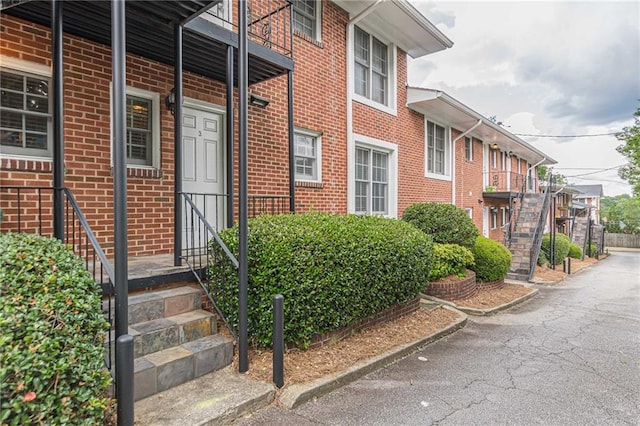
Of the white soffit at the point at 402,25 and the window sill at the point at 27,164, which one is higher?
the white soffit at the point at 402,25

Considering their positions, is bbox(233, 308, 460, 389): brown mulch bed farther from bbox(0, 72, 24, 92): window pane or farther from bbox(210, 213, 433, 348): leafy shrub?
bbox(0, 72, 24, 92): window pane

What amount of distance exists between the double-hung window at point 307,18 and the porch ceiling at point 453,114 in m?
3.84

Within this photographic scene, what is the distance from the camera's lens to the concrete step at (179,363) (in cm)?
298

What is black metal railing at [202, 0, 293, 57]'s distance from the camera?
566 centimetres

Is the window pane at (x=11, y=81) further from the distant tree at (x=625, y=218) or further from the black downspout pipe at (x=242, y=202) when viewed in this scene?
the distant tree at (x=625, y=218)

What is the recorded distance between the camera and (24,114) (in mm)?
4109

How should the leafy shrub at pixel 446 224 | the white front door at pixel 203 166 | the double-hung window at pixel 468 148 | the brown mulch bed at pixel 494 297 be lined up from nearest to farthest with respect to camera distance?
the white front door at pixel 203 166
the brown mulch bed at pixel 494 297
the leafy shrub at pixel 446 224
the double-hung window at pixel 468 148

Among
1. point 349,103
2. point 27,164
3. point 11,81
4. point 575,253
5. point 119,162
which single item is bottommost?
point 575,253

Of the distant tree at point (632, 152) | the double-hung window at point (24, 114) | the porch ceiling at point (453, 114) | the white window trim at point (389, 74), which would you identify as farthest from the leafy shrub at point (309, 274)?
the distant tree at point (632, 152)

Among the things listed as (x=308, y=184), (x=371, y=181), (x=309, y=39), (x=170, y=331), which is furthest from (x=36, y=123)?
(x=371, y=181)

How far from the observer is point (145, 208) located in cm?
498

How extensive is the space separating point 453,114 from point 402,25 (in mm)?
3632

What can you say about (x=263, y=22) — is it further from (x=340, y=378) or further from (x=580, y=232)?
(x=580, y=232)

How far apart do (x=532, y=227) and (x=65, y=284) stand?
47.3 feet
